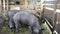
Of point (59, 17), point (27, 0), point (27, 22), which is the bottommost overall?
point (27, 22)

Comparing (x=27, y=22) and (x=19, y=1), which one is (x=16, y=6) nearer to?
(x=19, y=1)

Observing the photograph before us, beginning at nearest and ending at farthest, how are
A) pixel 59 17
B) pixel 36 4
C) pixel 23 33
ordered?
pixel 59 17 → pixel 23 33 → pixel 36 4

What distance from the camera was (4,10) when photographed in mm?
5375

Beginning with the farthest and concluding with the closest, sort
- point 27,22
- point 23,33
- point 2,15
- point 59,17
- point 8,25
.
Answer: point 2,15
point 8,25
point 27,22
point 23,33
point 59,17

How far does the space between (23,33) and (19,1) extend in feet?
7.20

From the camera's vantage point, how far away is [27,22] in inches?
162

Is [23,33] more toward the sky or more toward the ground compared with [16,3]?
more toward the ground

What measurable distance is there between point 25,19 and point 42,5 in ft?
4.54

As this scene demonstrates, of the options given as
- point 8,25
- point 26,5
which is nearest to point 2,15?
point 8,25

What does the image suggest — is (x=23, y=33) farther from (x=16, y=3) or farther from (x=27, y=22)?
(x=16, y=3)

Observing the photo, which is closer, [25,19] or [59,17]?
[59,17]

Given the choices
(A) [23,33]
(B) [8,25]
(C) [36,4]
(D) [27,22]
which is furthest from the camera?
(C) [36,4]

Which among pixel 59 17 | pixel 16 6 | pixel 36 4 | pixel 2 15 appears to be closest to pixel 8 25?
pixel 2 15

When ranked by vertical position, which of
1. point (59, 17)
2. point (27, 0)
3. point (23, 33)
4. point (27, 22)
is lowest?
point (23, 33)
